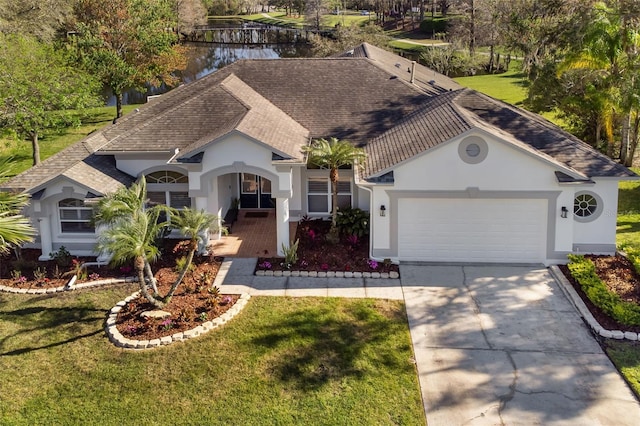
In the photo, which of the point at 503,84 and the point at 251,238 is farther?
the point at 503,84

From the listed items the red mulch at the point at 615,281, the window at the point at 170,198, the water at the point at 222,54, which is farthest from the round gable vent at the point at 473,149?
the water at the point at 222,54

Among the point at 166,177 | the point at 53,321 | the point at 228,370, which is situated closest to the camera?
the point at 228,370

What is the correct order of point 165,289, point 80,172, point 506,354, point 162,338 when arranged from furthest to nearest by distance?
point 80,172
point 165,289
point 162,338
point 506,354

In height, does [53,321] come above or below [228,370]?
above

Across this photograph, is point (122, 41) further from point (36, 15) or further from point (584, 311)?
point (584, 311)

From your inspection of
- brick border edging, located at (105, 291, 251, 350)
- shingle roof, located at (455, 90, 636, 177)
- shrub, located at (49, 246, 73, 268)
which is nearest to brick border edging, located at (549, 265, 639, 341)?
shingle roof, located at (455, 90, 636, 177)

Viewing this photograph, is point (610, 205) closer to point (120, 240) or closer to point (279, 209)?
point (279, 209)

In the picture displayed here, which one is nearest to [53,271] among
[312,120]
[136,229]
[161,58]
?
[136,229]

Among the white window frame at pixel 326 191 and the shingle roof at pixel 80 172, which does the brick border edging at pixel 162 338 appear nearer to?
the shingle roof at pixel 80 172
